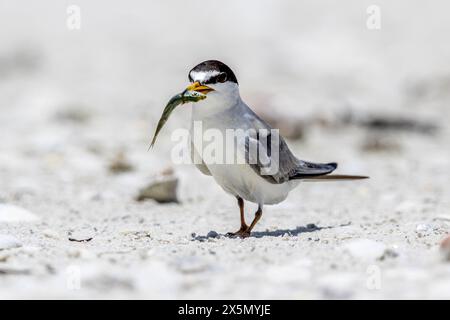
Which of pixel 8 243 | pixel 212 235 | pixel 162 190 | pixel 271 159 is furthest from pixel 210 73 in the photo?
pixel 162 190

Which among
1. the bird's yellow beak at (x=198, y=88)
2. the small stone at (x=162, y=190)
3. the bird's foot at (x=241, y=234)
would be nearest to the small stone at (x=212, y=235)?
the bird's foot at (x=241, y=234)

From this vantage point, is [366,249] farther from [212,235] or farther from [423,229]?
[212,235]

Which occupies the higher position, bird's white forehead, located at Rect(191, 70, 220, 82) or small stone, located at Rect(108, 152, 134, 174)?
bird's white forehead, located at Rect(191, 70, 220, 82)

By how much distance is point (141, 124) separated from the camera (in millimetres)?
9523

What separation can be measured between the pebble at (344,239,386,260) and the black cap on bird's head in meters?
1.12

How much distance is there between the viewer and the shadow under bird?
14.8 ft

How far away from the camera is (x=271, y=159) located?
4.76m

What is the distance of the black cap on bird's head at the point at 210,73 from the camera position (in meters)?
4.46

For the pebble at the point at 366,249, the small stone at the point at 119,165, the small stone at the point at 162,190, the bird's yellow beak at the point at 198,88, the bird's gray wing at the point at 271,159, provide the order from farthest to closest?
the small stone at the point at 119,165 → the small stone at the point at 162,190 → the bird's gray wing at the point at 271,159 → the bird's yellow beak at the point at 198,88 → the pebble at the point at 366,249

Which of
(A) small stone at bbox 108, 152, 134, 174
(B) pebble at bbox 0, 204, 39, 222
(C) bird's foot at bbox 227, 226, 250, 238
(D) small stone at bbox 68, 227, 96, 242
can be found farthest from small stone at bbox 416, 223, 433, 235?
(A) small stone at bbox 108, 152, 134, 174

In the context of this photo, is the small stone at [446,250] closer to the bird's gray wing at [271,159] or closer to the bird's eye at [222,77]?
the bird's gray wing at [271,159]

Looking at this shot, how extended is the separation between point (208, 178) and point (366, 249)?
3698mm

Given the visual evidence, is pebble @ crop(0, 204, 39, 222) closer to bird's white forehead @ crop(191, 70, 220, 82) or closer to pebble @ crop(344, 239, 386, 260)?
bird's white forehead @ crop(191, 70, 220, 82)
